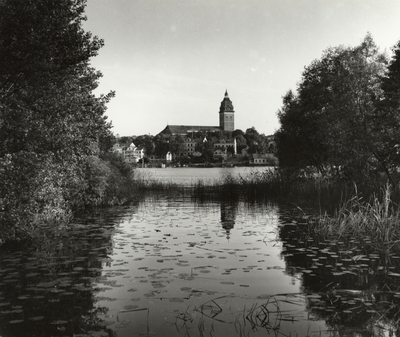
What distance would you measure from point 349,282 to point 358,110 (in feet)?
69.4

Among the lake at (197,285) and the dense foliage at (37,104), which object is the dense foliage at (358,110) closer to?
the lake at (197,285)

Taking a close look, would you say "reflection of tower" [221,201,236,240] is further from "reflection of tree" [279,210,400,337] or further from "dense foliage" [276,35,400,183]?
"dense foliage" [276,35,400,183]

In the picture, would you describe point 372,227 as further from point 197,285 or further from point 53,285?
point 53,285

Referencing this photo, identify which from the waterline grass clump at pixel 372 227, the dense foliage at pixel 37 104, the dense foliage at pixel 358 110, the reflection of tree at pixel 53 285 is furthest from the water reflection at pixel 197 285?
the dense foliage at pixel 358 110

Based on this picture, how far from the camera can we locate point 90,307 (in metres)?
7.36

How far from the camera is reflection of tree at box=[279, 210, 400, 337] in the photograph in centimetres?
669

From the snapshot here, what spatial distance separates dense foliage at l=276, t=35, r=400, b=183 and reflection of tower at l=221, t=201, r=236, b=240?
7657mm

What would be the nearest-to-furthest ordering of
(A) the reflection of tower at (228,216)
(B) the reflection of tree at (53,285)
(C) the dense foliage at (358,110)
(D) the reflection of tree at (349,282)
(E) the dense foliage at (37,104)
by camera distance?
(B) the reflection of tree at (53,285), (D) the reflection of tree at (349,282), (E) the dense foliage at (37,104), (A) the reflection of tower at (228,216), (C) the dense foliage at (358,110)

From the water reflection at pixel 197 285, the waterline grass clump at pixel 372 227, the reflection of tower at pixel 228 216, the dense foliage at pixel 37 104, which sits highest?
the dense foliage at pixel 37 104

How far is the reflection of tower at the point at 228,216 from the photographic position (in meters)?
16.8

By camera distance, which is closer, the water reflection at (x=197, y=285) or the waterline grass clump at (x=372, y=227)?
the water reflection at (x=197, y=285)

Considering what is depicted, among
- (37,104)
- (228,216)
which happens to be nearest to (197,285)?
(37,104)

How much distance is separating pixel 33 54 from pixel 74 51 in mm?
1417

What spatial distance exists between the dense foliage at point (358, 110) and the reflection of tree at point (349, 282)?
12572 mm
